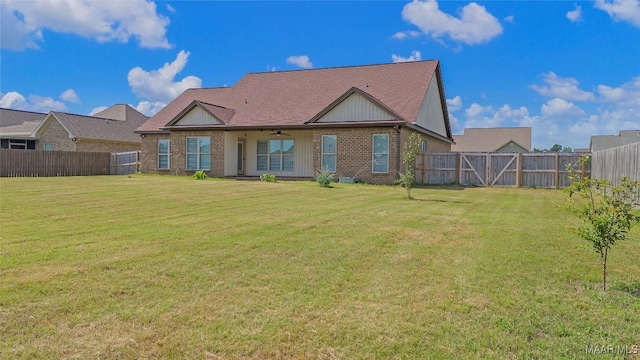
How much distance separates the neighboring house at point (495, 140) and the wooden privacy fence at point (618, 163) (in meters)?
36.4

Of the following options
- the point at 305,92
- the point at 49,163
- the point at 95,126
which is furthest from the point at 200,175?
the point at 95,126

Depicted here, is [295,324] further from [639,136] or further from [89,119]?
[639,136]

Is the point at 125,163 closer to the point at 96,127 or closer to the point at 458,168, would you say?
the point at 96,127

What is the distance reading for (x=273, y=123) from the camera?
2341 cm

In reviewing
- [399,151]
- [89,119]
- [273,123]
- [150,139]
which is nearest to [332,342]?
[399,151]

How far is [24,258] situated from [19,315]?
193cm

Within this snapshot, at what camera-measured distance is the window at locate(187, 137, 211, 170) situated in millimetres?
24812

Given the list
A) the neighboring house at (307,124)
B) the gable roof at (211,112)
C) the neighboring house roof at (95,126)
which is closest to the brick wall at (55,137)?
the neighboring house roof at (95,126)

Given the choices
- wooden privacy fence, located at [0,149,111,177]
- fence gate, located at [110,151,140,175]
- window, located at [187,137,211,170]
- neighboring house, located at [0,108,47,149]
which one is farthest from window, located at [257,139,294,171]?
neighboring house, located at [0,108,47,149]

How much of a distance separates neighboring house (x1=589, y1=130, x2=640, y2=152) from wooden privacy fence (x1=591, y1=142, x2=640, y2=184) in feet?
92.1

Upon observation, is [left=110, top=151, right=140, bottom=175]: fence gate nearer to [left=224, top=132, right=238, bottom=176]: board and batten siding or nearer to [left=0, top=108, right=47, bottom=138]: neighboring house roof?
[left=224, top=132, right=238, bottom=176]: board and batten siding

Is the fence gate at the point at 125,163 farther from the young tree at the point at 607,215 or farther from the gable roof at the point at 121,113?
the young tree at the point at 607,215

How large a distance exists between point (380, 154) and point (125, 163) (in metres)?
17.8

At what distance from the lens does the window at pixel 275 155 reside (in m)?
24.8
